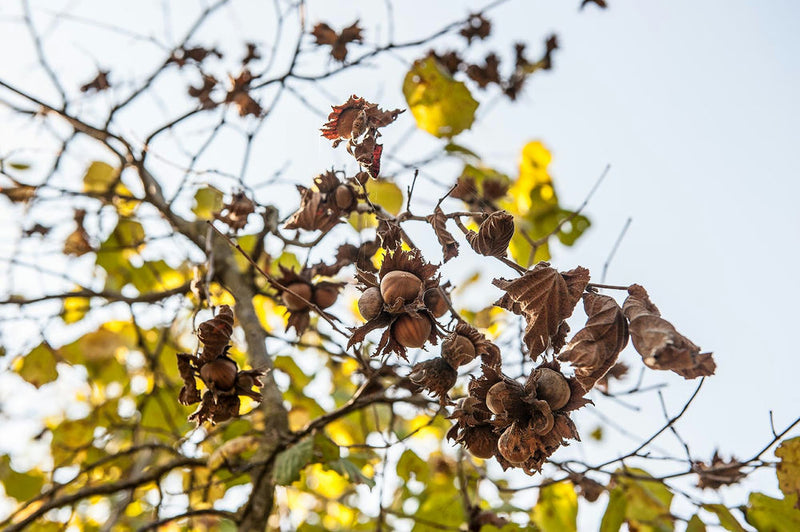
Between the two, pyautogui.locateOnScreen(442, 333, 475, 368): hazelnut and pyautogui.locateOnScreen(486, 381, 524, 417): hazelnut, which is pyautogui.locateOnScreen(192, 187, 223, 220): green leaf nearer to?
pyautogui.locateOnScreen(442, 333, 475, 368): hazelnut

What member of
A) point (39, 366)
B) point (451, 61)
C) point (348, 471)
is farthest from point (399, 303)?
point (39, 366)

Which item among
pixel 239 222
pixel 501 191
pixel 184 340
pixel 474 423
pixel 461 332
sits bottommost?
pixel 474 423

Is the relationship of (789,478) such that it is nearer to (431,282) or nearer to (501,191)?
(431,282)

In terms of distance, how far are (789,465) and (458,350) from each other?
128cm

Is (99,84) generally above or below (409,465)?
above

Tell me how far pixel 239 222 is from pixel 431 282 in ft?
3.22

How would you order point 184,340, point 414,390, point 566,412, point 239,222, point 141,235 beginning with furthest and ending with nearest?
point 184,340 < point 141,235 < point 239,222 < point 414,390 < point 566,412

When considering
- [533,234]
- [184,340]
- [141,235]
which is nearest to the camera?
[533,234]

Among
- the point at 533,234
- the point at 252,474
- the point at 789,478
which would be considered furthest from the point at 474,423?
the point at 533,234

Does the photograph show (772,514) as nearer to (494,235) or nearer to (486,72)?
(494,235)

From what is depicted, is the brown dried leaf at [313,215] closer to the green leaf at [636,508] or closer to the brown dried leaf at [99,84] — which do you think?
the green leaf at [636,508]

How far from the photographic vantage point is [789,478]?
6.12 feet

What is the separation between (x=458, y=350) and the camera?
4.23ft

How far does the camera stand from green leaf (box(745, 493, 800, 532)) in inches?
75.8
